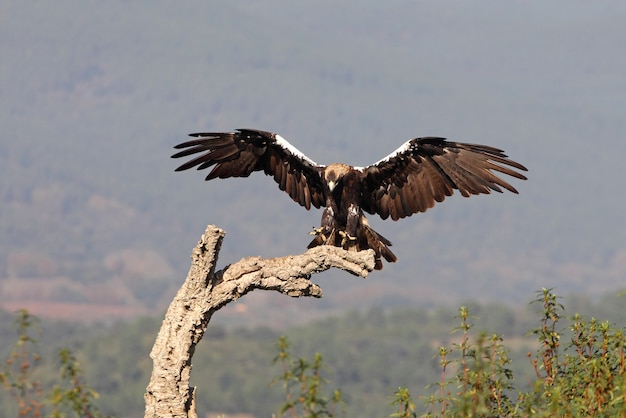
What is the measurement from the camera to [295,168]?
16.6m

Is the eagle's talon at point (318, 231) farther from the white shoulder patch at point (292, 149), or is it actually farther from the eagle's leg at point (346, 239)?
the white shoulder patch at point (292, 149)

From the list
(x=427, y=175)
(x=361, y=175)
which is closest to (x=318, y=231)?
(x=361, y=175)

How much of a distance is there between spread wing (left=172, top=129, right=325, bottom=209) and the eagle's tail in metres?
0.63

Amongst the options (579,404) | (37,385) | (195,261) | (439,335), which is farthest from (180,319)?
(439,335)

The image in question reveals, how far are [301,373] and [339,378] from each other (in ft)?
447

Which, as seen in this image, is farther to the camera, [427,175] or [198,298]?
[427,175]

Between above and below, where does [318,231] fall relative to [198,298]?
above

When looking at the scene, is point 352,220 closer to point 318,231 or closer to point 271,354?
point 318,231

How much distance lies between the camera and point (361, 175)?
53.1 feet

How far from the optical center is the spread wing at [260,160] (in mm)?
16219

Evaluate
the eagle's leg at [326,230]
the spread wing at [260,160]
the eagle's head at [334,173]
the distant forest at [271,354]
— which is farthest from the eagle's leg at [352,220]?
the distant forest at [271,354]

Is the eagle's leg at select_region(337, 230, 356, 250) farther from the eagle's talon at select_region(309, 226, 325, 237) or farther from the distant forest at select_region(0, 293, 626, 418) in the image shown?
the distant forest at select_region(0, 293, 626, 418)

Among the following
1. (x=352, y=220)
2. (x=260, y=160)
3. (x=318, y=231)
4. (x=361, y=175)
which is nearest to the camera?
(x=318, y=231)

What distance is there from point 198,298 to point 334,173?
4.25 metres
